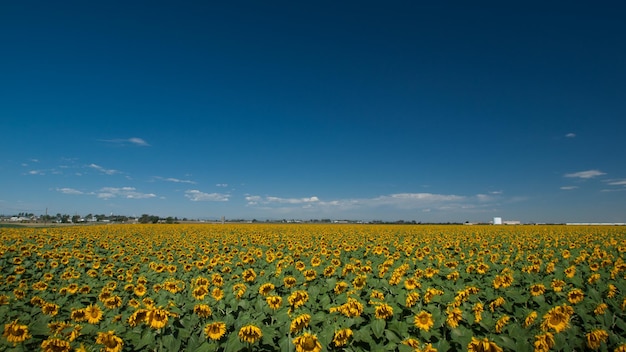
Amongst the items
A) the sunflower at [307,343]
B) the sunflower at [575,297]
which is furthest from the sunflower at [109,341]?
the sunflower at [575,297]

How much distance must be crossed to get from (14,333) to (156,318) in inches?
63.6

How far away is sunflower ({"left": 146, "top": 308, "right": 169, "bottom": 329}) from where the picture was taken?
4059 mm

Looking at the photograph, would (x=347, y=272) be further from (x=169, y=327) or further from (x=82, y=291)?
(x=82, y=291)

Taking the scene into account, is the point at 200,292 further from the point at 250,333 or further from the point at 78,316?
the point at 250,333

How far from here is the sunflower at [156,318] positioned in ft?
13.3

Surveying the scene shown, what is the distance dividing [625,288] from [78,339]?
390 inches

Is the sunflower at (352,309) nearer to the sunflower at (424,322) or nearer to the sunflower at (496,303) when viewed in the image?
the sunflower at (424,322)

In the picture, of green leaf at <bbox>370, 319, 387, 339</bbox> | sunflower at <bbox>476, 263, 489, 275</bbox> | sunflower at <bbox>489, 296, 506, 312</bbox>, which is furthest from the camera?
sunflower at <bbox>476, 263, 489, 275</bbox>

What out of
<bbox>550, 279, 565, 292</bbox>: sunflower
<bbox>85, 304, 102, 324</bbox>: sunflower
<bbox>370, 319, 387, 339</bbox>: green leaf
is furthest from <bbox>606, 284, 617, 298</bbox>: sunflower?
<bbox>85, 304, 102, 324</bbox>: sunflower

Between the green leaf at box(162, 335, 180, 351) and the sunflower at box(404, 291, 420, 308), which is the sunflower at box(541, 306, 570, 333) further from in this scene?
the green leaf at box(162, 335, 180, 351)

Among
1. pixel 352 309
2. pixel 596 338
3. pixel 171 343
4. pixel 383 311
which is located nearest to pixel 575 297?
pixel 596 338

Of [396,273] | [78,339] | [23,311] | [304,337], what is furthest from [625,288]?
[23,311]

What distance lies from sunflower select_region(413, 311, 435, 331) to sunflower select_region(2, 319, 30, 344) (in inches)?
200

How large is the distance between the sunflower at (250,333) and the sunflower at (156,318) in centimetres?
112
